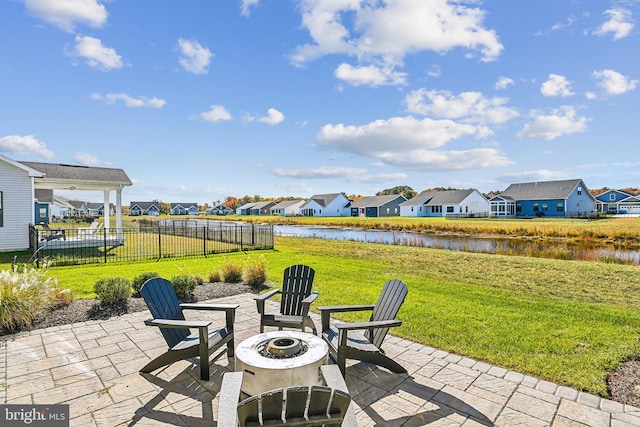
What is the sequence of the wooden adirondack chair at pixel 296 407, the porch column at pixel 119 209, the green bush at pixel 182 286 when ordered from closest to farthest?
the wooden adirondack chair at pixel 296 407 < the green bush at pixel 182 286 < the porch column at pixel 119 209

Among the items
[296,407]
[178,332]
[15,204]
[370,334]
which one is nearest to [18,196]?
[15,204]

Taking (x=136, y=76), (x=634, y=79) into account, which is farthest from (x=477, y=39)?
(x=136, y=76)

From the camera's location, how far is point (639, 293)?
25.5 ft

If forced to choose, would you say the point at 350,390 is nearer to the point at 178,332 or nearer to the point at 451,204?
the point at 178,332

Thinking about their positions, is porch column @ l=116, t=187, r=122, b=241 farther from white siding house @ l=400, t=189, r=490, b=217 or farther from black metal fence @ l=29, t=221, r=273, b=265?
white siding house @ l=400, t=189, r=490, b=217

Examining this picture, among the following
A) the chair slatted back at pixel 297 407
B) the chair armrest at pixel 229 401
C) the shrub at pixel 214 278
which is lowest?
the shrub at pixel 214 278

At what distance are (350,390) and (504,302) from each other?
480 cm

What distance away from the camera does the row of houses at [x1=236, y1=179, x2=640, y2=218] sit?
45.6 m

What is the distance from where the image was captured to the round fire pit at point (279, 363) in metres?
2.67

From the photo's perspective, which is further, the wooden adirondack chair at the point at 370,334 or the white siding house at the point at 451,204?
the white siding house at the point at 451,204

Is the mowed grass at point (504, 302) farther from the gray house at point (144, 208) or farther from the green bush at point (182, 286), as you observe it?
the gray house at point (144, 208)

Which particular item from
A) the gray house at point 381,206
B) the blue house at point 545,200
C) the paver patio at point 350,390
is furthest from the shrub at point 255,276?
the gray house at point 381,206

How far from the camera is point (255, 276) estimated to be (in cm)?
820

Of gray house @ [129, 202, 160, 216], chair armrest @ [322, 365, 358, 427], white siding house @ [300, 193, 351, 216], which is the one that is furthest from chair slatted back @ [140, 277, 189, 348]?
gray house @ [129, 202, 160, 216]
